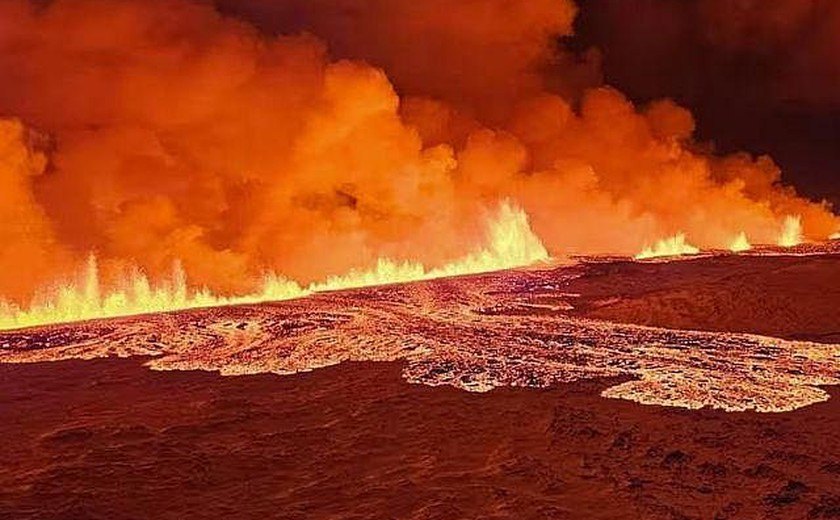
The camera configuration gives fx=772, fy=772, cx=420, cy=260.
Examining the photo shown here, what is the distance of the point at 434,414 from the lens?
6.96 meters

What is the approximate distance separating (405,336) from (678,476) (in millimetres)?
6149

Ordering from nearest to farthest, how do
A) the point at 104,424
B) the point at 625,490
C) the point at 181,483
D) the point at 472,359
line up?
the point at 625,490
the point at 181,483
the point at 104,424
the point at 472,359

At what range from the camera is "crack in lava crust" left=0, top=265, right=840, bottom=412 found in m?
8.04

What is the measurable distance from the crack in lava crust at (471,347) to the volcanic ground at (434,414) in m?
0.05

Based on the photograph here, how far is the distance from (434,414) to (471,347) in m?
3.27

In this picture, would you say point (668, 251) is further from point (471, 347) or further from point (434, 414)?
point (434, 414)

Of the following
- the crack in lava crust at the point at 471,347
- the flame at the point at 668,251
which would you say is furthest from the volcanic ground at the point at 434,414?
the flame at the point at 668,251

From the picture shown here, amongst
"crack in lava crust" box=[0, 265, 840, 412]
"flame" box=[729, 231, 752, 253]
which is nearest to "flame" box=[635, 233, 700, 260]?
"flame" box=[729, 231, 752, 253]

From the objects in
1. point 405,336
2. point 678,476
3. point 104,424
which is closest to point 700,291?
point 405,336

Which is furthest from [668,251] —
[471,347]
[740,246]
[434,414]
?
[434,414]

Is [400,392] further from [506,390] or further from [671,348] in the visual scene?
[671,348]

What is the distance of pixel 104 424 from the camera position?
7.11 metres

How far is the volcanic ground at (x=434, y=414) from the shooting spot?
16.5ft

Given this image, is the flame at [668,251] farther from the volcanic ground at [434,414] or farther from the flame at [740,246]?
the volcanic ground at [434,414]
